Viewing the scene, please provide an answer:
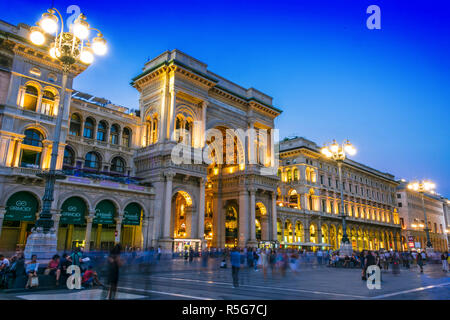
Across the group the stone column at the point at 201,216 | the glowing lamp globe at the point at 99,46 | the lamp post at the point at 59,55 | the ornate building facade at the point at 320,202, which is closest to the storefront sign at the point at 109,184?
the stone column at the point at 201,216

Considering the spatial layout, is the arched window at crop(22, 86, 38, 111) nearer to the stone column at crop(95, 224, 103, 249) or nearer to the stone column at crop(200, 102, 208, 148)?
the stone column at crop(95, 224, 103, 249)

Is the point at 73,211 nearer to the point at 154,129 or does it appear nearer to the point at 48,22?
the point at 154,129

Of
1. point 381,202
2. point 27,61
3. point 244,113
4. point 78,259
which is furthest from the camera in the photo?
point 381,202

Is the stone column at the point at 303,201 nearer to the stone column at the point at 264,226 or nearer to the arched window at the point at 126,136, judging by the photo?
the stone column at the point at 264,226

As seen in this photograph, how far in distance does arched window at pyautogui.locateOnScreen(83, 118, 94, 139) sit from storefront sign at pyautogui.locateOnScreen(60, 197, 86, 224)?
858 centimetres

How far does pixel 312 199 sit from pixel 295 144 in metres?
10.2

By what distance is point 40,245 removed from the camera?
52.3 ft

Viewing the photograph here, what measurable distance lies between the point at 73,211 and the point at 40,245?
14794mm

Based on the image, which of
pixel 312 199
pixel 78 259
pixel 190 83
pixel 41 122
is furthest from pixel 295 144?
pixel 78 259

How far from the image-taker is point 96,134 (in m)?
36.2

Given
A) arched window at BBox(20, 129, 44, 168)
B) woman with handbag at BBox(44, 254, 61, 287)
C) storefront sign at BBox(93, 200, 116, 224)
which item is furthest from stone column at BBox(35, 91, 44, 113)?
woman with handbag at BBox(44, 254, 61, 287)

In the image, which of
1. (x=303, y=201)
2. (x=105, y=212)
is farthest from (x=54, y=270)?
(x=303, y=201)

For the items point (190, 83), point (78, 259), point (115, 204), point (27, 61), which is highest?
point (190, 83)
